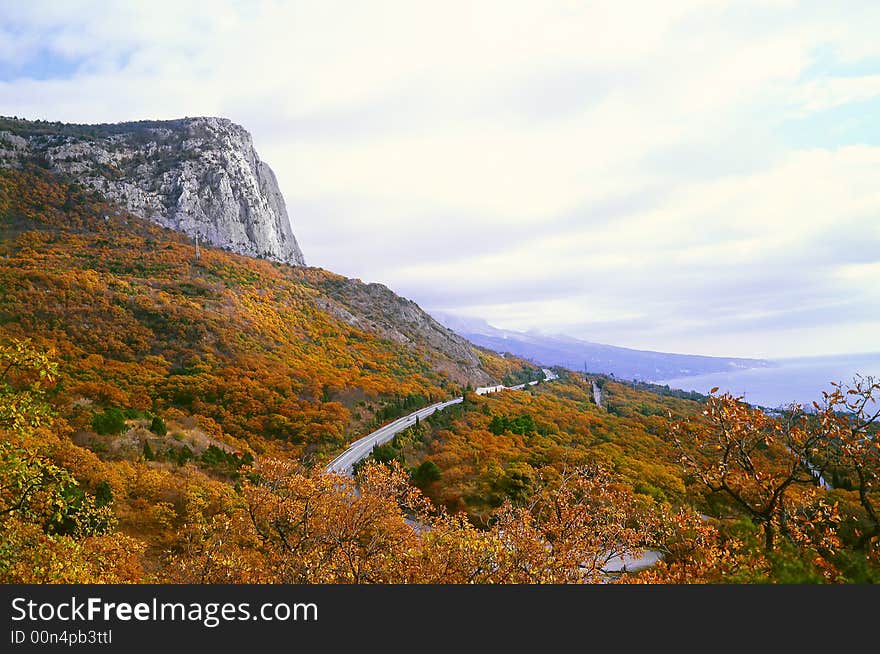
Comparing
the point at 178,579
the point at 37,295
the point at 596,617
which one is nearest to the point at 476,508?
the point at 178,579

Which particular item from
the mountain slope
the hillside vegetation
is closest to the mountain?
the mountain slope

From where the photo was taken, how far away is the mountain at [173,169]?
11175 centimetres

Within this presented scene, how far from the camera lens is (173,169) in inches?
5049

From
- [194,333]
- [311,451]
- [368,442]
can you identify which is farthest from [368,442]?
[194,333]

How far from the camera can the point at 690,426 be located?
1368 cm

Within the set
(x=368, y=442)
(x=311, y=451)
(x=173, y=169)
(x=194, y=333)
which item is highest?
(x=173, y=169)

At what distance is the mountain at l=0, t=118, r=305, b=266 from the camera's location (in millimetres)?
111750

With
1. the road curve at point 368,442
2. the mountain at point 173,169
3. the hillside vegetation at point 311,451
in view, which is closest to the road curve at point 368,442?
the road curve at point 368,442

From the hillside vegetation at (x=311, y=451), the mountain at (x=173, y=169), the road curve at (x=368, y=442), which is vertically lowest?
the road curve at (x=368, y=442)

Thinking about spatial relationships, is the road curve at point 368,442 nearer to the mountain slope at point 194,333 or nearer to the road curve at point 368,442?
the road curve at point 368,442

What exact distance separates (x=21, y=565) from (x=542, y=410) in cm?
6551

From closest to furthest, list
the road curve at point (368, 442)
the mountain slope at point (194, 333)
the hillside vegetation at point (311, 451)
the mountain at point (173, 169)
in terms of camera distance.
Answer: the hillside vegetation at point (311, 451) → the road curve at point (368, 442) → the mountain slope at point (194, 333) → the mountain at point (173, 169)

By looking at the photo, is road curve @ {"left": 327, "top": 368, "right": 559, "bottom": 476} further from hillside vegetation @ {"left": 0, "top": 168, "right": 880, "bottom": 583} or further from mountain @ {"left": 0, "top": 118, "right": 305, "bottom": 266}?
mountain @ {"left": 0, "top": 118, "right": 305, "bottom": 266}

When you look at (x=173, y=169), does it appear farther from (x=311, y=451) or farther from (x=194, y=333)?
(x=311, y=451)
